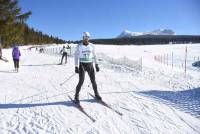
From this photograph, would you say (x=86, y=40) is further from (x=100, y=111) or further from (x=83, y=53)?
(x=100, y=111)

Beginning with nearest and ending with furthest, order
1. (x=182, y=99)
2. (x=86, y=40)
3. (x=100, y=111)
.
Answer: (x=100, y=111), (x=86, y=40), (x=182, y=99)

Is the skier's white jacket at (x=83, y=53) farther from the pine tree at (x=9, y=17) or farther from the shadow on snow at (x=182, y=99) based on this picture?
the pine tree at (x=9, y=17)

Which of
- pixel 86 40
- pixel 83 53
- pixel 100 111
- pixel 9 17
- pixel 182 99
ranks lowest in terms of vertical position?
pixel 182 99

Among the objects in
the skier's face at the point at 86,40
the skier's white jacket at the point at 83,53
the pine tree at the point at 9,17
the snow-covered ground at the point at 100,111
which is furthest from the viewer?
the pine tree at the point at 9,17

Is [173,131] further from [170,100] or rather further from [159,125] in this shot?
[170,100]

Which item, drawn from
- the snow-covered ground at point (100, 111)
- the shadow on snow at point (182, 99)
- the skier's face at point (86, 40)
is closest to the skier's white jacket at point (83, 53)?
the skier's face at point (86, 40)

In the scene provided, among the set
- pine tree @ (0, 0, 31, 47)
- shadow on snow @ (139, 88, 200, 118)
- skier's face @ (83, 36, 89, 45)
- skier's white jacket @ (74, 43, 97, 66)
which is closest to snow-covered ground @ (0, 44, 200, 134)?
shadow on snow @ (139, 88, 200, 118)

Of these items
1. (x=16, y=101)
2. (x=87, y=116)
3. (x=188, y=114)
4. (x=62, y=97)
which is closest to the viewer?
(x=87, y=116)

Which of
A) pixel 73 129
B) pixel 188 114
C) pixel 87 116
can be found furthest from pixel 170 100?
pixel 73 129

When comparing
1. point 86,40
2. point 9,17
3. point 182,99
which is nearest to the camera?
point 86,40

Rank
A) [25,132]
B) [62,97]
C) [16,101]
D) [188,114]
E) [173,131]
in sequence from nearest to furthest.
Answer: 1. [25,132]
2. [173,131]
3. [188,114]
4. [16,101]
5. [62,97]

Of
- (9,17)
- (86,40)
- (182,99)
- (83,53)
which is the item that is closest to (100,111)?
(83,53)

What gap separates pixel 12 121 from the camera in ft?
23.8

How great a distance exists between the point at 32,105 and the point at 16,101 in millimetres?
908
